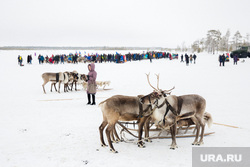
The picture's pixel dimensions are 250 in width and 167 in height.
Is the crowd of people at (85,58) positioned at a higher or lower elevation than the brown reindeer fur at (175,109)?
higher

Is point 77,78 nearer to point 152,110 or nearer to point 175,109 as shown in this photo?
point 152,110

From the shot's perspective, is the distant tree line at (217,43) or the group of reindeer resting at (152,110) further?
the distant tree line at (217,43)

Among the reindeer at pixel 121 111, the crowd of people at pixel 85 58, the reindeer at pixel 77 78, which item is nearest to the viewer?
the reindeer at pixel 121 111

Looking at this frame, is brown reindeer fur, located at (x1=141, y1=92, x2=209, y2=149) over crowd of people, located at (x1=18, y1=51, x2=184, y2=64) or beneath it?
beneath

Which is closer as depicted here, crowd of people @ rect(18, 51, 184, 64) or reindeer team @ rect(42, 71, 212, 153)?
reindeer team @ rect(42, 71, 212, 153)

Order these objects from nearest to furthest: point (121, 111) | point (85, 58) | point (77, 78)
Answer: point (121, 111) → point (77, 78) → point (85, 58)

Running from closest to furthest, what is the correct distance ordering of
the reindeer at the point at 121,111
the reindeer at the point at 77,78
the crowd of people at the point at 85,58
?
1. the reindeer at the point at 121,111
2. the reindeer at the point at 77,78
3. the crowd of people at the point at 85,58

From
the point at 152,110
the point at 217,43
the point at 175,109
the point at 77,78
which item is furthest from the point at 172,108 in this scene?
the point at 217,43

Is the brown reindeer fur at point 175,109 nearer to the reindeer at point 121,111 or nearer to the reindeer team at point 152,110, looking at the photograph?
the reindeer team at point 152,110

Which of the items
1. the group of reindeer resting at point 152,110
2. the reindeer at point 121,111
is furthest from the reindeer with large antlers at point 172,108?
the reindeer at point 121,111

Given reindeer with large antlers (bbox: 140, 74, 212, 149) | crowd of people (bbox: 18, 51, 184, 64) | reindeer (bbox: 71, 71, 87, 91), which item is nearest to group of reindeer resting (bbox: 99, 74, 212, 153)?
reindeer with large antlers (bbox: 140, 74, 212, 149)

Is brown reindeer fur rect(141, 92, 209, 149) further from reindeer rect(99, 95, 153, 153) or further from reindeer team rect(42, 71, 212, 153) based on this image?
reindeer rect(99, 95, 153, 153)

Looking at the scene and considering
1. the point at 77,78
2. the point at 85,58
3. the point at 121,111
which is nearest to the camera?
the point at 121,111

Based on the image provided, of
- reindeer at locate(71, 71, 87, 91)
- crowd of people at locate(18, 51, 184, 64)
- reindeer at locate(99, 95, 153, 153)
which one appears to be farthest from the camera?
crowd of people at locate(18, 51, 184, 64)
